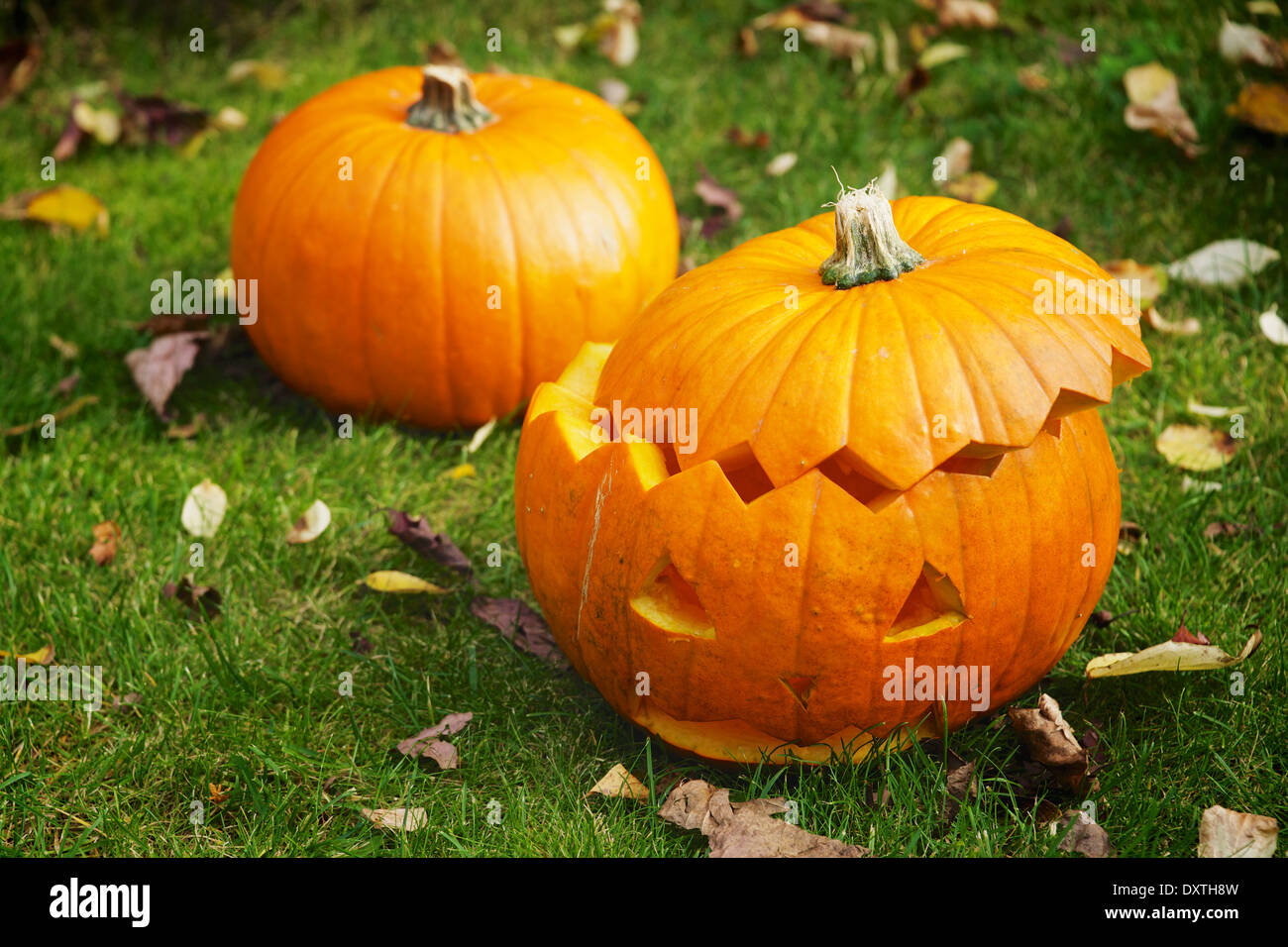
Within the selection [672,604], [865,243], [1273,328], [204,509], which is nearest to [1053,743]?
[672,604]

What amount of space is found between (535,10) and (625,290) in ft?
9.13

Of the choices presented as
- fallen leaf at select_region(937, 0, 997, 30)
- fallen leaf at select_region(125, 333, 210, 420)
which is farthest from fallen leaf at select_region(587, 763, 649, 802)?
fallen leaf at select_region(937, 0, 997, 30)

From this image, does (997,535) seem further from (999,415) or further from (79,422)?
(79,422)

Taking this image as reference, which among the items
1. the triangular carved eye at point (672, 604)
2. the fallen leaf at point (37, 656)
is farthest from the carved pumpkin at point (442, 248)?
the triangular carved eye at point (672, 604)

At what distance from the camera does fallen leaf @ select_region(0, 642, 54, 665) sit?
8.77 ft

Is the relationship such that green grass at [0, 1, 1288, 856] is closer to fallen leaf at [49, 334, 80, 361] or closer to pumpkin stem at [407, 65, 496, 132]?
fallen leaf at [49, 334, 80, 361]

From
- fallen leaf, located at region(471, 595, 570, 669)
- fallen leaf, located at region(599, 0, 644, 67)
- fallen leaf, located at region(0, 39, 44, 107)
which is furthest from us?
fallen leaf, located at region(599, 0, 644, 67)

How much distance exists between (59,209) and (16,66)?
53.3 inches

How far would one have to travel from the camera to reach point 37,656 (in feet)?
8.78

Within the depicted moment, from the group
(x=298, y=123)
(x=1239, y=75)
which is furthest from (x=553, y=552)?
(x=1239, y=75)

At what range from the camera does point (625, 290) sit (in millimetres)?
3389

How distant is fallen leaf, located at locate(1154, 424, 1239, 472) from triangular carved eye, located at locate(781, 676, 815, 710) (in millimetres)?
1569

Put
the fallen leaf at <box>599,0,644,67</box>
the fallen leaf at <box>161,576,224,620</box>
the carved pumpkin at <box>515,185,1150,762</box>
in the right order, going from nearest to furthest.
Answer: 1. the carved pumpkin at <box>515,185,1150,762</box>
2. the fallen leaf at <box>161,576,224,620</box>
3. the fallen leaf at <box>599,0,644,67</box>

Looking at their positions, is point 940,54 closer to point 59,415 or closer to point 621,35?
point 621,35
